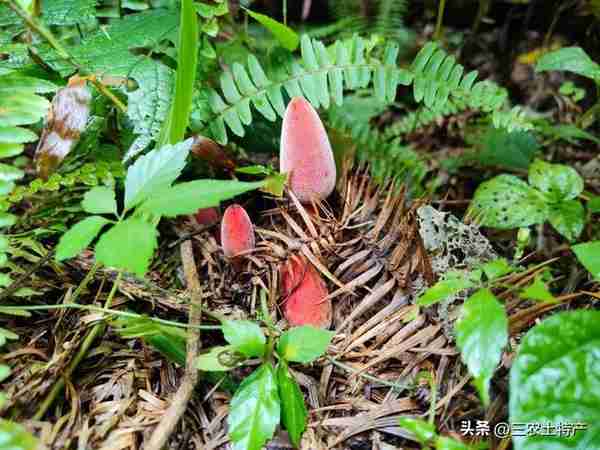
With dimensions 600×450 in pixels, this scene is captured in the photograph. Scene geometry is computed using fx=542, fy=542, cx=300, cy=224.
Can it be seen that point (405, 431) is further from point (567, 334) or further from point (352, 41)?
point (352, 41)

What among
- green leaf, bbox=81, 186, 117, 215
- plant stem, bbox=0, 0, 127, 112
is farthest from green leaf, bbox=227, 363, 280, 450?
plant stem, bbox=0, 0, 127, 112

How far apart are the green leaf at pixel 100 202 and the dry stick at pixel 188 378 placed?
323mm

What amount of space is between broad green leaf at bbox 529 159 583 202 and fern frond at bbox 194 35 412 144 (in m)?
0.59

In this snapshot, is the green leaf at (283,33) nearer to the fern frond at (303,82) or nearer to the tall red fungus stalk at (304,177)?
the fern frond at (303,82)

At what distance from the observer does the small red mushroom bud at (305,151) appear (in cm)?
161

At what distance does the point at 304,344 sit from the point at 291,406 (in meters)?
0.14

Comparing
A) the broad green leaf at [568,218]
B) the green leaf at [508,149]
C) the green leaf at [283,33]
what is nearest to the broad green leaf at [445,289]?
the broad green leaf at [568,218]

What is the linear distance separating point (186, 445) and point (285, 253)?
0.62 m

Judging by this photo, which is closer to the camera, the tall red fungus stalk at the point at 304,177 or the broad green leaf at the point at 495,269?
the broad green leaf at the point at 495,269

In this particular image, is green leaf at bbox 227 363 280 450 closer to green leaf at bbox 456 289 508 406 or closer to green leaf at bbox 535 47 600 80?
green leaf at bbox 456 289 508 406

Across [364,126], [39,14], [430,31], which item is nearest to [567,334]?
[364,126]

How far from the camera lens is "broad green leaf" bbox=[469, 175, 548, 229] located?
1.83m

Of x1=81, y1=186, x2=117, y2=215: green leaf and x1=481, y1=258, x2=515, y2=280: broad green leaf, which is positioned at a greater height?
x1=81, y1=186, x2=117, y2=215: green leaf

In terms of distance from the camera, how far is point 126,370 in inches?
56.6
